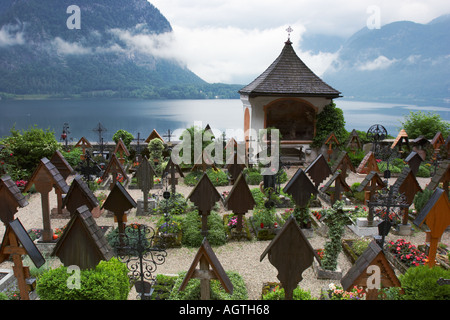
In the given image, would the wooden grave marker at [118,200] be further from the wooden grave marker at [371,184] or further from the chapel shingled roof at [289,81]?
the chapel shingled roof at [289,81]

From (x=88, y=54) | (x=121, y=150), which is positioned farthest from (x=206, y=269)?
(x=88, y=54)

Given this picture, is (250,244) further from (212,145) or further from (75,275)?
(212,145)

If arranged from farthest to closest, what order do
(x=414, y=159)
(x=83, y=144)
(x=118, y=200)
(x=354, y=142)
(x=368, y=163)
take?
(x=354, y=142) → (x=83, y=144) → (x=368, y=163) → (x=414, y=159) → (x=118, y=200)

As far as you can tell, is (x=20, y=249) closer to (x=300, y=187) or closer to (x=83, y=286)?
(x=83, y=286)

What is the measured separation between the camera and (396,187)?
33.2 feet

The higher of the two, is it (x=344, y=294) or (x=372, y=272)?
(x=372, y=272)

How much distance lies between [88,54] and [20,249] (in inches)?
4142

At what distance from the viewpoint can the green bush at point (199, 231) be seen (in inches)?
376

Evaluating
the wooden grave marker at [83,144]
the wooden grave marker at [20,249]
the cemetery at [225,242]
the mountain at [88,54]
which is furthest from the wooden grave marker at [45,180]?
the mountain at [88,54]

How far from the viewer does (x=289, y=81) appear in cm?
1881

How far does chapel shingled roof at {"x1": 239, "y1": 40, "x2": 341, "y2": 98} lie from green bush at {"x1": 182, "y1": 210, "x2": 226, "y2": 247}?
947cm

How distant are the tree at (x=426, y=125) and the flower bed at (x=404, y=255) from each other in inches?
526

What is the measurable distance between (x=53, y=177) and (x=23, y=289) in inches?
133

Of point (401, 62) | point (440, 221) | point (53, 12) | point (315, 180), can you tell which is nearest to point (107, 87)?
point (53, 12)
